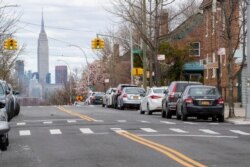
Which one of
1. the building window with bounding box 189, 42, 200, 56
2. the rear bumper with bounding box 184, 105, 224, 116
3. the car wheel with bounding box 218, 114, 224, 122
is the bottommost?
the car wheel with bounding box 218, 114, 224, 122

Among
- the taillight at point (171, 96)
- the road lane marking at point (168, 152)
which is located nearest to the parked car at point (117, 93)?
the taillight at point (171, 96)

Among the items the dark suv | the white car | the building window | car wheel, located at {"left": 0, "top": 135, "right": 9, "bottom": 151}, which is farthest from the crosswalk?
the building window

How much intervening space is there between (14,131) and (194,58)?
4865 cm

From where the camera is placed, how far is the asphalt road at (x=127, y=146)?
13102 mm

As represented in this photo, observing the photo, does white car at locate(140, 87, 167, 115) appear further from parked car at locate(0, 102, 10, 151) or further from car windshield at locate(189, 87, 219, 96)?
parked car at locate(0, 102, 10, 151)

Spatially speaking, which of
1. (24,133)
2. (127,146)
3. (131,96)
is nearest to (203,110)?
(24,133)

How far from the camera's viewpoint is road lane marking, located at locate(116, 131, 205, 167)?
12617mm

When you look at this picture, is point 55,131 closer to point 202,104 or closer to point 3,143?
point 3,143

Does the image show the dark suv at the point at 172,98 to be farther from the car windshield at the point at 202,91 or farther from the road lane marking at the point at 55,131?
the road lane marking at the point at 55,131

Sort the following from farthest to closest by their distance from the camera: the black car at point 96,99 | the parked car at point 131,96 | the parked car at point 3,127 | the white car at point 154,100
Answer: the black car at point 96,99
the parked car at point 131,96
the white car at point 154,100
the parked car at point 3,127

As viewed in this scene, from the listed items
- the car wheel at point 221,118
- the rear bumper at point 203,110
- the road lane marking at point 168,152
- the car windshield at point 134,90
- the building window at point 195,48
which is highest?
the building window at point 195,48

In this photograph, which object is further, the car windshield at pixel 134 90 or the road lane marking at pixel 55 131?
the car windshield at pixel 134 90

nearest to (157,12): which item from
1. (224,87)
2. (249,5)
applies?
(224,87)

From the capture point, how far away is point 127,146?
1614 cm
